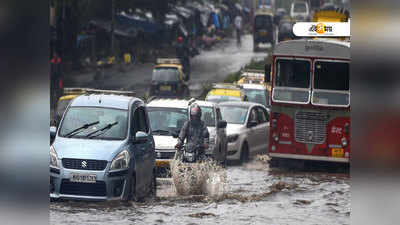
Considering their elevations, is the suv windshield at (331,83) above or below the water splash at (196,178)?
above

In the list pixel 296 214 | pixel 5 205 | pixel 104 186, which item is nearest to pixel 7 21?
pixel 5 205

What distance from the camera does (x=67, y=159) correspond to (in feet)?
37.7

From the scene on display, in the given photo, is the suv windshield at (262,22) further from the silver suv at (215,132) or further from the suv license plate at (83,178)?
the suv license plate at (83,178)

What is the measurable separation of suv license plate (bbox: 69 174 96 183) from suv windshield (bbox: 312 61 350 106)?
28.6ft

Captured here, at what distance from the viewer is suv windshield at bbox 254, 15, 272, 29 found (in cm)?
6192

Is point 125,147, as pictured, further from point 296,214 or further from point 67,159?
point 296,214

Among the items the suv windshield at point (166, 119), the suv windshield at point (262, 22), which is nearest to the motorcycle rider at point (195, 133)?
the suv windshield at point (166, 119)

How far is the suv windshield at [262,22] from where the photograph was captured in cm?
6192

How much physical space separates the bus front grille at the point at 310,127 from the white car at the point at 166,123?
306 centimetres

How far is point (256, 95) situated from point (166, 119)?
10757mm

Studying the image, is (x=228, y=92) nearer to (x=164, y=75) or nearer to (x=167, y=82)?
(x=167, y=82)

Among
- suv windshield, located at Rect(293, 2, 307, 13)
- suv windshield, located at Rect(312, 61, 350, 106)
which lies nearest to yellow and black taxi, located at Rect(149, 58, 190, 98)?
suv windshield, located at Rect(312, 61, 350, 106)

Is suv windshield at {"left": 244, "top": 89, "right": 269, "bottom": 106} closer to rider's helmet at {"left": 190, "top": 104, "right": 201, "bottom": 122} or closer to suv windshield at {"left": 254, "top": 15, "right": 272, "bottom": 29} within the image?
rider's helmet at {"left": 190, "top": 104, "right": 201, "bottom": 122}

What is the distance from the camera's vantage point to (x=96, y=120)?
12617 millimetres
